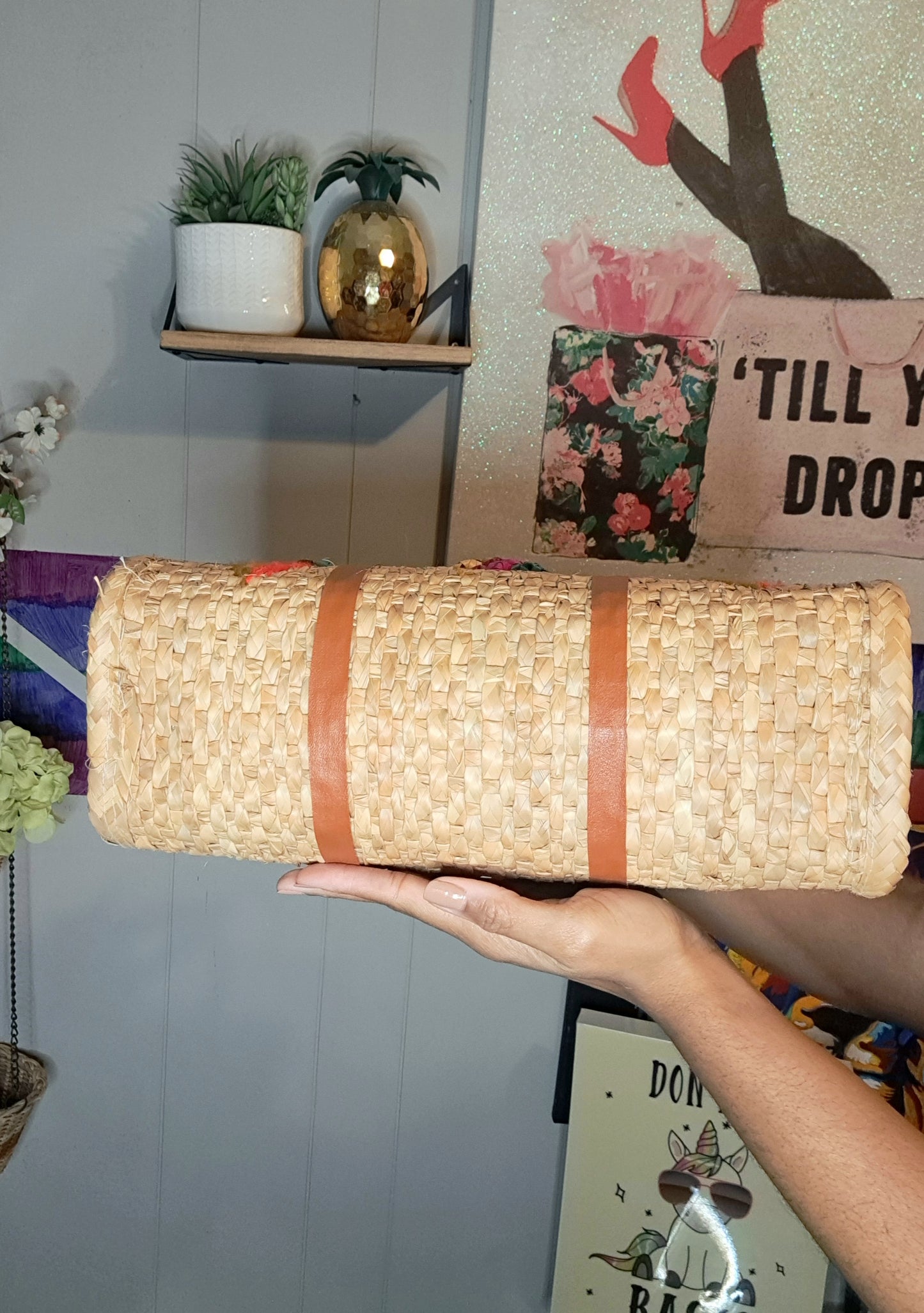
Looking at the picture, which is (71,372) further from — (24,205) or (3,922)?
(3,922)

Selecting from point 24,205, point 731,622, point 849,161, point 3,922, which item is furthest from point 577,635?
point 3,922

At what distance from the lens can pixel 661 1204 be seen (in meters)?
1.55

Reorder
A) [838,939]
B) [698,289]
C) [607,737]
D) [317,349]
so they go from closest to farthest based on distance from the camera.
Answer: [607,737] < [838,939] < [317,349] < [698,289]

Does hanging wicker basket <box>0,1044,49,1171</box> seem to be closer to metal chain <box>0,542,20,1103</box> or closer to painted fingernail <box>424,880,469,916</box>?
metal chain <box>0,542,20,1103</box>

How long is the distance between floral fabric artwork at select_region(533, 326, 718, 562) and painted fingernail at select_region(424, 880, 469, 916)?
75cm

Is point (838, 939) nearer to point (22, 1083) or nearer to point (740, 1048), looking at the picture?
point (740, 1048)

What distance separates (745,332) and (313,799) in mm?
1004

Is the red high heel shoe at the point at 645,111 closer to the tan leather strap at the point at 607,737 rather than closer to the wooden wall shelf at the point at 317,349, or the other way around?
the wooden wall shelf at the point at 317,349

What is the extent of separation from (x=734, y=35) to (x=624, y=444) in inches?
22.5

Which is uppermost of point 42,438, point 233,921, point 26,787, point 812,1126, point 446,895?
point 42,438

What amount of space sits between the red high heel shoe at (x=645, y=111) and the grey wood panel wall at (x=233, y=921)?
A: 0.22 metres

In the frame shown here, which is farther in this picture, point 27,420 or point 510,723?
point 27,420

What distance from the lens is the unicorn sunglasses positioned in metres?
1.53

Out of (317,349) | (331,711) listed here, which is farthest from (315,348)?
(331,711)
